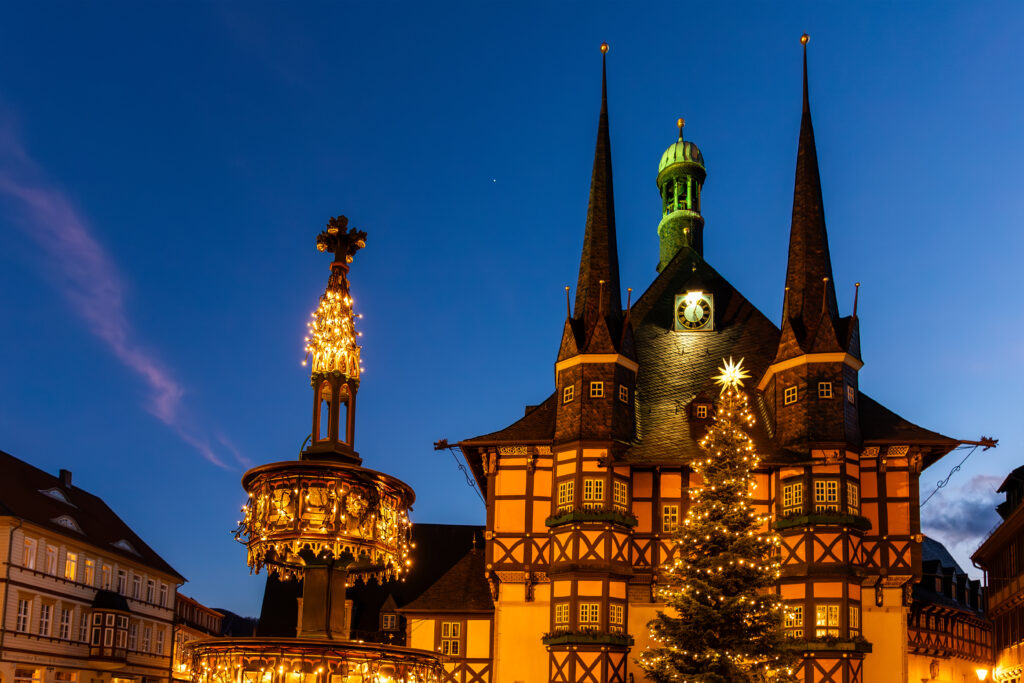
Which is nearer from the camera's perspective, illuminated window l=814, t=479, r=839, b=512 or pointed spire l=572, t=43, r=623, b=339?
illuminated window l=814, t=479, r=839, b=512

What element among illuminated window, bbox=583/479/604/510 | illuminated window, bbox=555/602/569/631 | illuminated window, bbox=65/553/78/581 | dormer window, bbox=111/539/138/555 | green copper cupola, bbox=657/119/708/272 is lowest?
illuminated window, bbox=555/602/569/631

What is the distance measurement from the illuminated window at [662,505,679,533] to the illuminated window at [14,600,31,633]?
24620 mm

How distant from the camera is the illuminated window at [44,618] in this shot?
152 ft

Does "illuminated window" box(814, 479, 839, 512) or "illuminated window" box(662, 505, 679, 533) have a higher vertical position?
"illuminated window" box(814, 479, 839, 512)

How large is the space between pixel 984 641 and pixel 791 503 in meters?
24.9

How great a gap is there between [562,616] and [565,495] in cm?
382

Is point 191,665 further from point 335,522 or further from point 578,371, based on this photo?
point 578,371

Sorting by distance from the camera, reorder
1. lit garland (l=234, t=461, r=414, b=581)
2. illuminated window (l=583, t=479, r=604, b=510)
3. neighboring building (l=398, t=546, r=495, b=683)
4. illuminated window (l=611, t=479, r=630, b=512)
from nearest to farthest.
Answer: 1. lit garland (l=234, t=461, r=414, b=581)
2. illuminated window (l=583, t=479, r=604, b=510)
3. illuminated window (l=611, t=479, r=630, b=512)
4. neighboring building (l=398, t=546, r=495, b=683)

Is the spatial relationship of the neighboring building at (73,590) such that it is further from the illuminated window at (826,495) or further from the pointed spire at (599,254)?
the illuminated window at (826,495)

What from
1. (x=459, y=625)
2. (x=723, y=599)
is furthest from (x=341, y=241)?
(x=459, y=625)

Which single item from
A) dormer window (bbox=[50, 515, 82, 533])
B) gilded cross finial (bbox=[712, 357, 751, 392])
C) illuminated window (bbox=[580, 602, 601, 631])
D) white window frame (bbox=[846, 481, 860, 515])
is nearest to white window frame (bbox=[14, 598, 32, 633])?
dormer window (bbox=[50, 515, 82, 533])

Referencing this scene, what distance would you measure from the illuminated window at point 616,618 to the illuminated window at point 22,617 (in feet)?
75.7

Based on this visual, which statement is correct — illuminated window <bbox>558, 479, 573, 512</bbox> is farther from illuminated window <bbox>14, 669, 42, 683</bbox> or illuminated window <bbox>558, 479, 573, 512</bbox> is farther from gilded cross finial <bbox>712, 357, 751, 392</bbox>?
illuminated window <bbox>14, 669, 42, 683</bbox>

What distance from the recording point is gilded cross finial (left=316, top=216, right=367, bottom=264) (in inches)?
540
